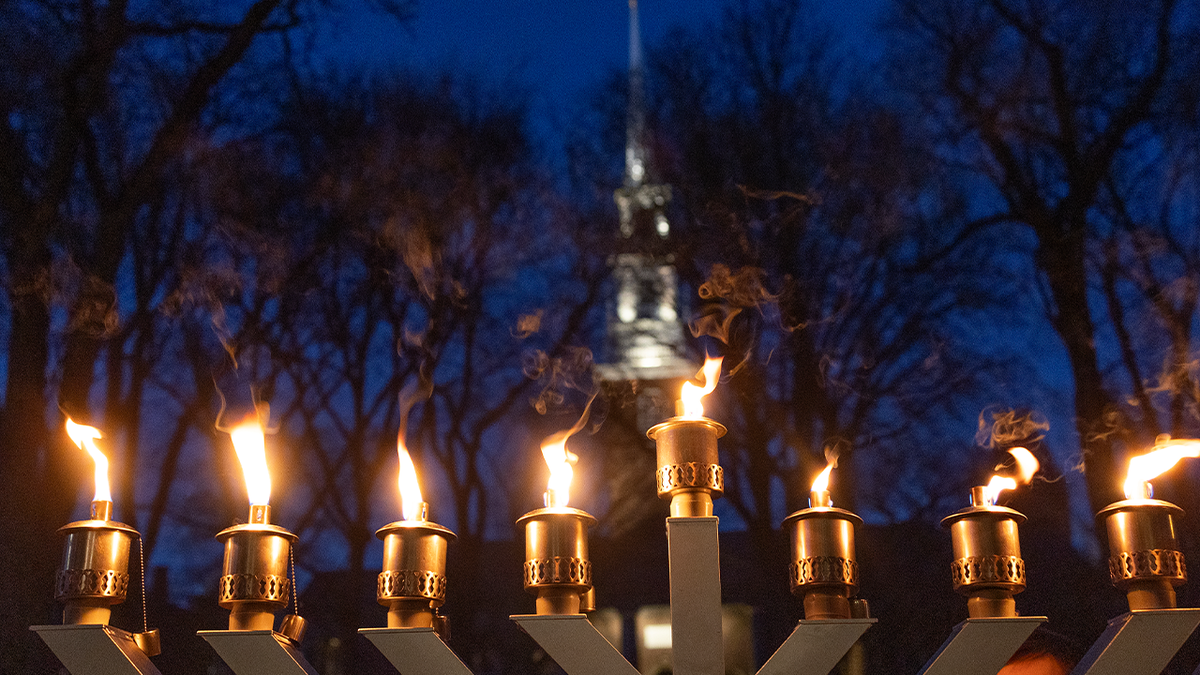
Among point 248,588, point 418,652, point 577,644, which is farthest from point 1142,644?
point 248,588

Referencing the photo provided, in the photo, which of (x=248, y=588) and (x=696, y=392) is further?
(x=696, y=392)

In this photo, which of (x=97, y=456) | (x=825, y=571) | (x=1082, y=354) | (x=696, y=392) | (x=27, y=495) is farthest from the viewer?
(x=1082, y=354)

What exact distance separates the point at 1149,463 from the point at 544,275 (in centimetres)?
678

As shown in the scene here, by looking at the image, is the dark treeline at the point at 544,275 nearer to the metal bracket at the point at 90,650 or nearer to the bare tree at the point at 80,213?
the bare tree at the point at 80,213

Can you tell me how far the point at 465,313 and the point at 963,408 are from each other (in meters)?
4.27

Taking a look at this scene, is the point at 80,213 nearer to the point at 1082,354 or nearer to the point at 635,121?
the point at 635,121

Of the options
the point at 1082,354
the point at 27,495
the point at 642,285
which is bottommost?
the point at 27,495

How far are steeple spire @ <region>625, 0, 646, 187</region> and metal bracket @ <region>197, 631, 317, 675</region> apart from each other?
6.69 m

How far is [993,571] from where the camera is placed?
2076 millimetres

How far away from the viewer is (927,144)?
7.91m

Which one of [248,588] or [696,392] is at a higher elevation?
[696,392]

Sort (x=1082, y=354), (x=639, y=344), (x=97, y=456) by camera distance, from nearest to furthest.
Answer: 1. (x=97, y=456)
2. (x=1082, y=354)
3. (x=639, y=344)

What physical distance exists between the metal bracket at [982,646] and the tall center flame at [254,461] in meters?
1.51

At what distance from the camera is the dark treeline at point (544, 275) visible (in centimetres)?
665
